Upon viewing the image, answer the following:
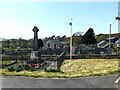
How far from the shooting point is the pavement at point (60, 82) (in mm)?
9429

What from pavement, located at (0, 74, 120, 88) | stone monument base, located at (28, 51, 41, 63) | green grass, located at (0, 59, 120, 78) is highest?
stone monument base, located at (28, 51, 41, 63)

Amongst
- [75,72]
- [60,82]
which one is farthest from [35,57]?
[60,82]

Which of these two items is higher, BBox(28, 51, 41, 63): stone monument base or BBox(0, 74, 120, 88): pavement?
BBox(28, 51, 41, 63): stone monument base

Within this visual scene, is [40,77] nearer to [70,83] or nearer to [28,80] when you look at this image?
[28,80]

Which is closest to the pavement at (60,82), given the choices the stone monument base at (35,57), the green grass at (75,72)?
the green grass at (75,72)

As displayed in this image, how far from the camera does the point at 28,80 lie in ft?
34.1

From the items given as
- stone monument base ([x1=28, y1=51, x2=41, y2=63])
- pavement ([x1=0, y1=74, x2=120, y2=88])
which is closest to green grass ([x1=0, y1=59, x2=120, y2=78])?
pavement ([x1=0, y1=74, x2=120, y2=88])

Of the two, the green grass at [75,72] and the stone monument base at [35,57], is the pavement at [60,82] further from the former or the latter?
the stone monument base at [35,57]

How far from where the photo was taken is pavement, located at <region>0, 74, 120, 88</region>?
943cm

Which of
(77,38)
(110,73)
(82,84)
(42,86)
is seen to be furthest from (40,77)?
→ (77,38)

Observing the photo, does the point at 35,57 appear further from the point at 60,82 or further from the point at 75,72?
the point at 60,82

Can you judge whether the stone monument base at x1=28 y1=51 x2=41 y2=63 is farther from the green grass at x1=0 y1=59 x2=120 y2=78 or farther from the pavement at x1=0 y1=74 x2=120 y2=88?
the pavement at x1=0 y1=74 x2=120 y2=88

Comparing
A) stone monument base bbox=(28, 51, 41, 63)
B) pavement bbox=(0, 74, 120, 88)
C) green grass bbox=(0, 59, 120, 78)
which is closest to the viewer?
pavement bbox=(0, 74, 120, 88)

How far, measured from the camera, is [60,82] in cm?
1005
